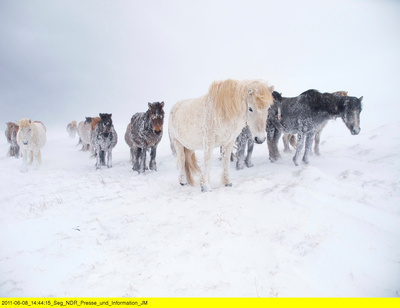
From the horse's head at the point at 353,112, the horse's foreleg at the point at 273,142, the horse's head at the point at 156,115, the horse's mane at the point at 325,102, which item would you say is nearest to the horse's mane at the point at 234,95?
the horse's mane at the point at 325,102

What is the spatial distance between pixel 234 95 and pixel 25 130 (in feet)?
34.1

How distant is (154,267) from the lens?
7.36 ft

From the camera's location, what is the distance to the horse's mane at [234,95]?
4.16m

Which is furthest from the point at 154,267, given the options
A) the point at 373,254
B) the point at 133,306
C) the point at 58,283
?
the point at 373,254

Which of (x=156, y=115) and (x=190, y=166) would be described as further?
Result: (x=156, y=115)

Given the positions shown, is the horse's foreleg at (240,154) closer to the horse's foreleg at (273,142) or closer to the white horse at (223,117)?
the horse's foreleg at (273,142)

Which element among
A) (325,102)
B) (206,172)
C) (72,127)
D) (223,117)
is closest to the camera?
(223,117)

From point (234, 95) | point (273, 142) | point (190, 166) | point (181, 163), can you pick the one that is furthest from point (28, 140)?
point (273, 142)

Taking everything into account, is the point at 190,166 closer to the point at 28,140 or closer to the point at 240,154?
the point at 240,154

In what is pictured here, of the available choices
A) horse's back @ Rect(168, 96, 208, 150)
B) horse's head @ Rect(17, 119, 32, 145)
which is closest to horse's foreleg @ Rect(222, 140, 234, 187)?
horse's back @ Rect(168, 96, 208, 150)

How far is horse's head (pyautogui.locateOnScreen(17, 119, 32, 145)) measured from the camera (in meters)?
9.49

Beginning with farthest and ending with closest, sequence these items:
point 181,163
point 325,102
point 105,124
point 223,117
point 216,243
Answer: point 105,124 < point 325,102 < point 181,163 < point 223,117 < point 216,243

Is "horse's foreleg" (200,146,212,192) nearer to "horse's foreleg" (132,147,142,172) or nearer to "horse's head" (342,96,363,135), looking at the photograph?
"horse's head" (342,96,363,135)

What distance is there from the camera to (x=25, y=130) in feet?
31.4
